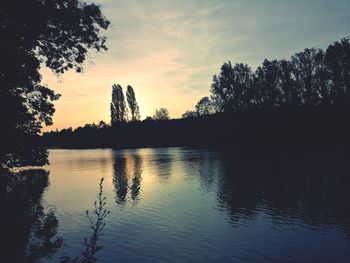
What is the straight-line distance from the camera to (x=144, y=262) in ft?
57.8

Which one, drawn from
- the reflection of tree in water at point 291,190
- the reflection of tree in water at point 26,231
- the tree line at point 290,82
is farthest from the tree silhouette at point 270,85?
the reflection of tree in water at point 26,231

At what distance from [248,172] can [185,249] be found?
32.5m

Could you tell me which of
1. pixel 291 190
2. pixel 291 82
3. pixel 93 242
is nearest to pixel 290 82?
pixel 291 82

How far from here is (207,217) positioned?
2681 centimetres

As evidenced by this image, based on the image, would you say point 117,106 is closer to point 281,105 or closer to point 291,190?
point 281,105

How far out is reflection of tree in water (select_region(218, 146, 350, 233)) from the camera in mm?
26609

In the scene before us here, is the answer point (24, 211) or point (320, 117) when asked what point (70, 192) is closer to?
point (24, 211)

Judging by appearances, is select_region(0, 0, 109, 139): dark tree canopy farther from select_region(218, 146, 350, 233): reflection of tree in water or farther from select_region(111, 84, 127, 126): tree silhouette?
select_region(111, 84, 127, 126): tree silhouette

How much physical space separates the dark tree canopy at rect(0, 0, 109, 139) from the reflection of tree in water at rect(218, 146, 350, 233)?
1614 cm

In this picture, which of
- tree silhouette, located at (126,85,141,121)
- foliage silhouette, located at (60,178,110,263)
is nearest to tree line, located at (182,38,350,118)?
tree silhouette, located at (126,85,141,121)

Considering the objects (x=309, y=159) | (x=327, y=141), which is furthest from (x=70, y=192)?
(x=327, y=141)

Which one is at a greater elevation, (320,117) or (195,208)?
(320,117)

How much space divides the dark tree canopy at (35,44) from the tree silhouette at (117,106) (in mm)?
133337

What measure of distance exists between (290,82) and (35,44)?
95.0 meters
